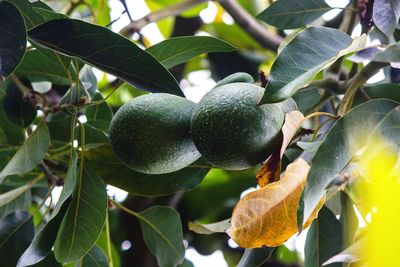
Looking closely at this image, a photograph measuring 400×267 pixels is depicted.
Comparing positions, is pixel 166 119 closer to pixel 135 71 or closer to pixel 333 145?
pixel 135 71

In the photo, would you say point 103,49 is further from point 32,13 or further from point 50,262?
point 50,262

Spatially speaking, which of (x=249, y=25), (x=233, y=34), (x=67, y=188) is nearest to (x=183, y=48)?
(x=67, y=188)

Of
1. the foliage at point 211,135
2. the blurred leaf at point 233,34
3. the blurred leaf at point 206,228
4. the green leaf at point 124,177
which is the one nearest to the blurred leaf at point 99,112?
the foliage at point 211,135

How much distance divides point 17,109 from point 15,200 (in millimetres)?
149

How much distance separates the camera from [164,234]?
1.09 m

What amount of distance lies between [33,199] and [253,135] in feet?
2.43

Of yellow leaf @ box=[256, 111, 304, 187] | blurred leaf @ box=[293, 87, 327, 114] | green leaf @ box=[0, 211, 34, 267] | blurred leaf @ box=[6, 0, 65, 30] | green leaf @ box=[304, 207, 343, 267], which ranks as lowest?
green leaf @ box=[304, 207, 343, 267]

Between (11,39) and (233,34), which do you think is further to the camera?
(233,34)

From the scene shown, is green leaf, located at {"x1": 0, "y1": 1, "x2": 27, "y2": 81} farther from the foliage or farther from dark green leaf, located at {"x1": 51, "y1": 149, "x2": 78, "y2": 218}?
dark green leaf, located at {"x1": 51, "y1": 149, "x2": 78, "y2": 218}

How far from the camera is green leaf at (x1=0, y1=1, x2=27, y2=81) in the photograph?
77cm

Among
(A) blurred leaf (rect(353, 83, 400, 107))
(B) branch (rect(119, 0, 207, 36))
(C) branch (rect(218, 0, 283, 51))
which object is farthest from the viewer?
(C) branch (rect(218, 0, 283, 51))

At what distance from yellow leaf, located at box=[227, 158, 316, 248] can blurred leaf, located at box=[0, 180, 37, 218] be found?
1.61 ft

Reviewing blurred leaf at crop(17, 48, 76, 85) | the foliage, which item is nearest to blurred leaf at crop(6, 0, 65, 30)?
the foliage

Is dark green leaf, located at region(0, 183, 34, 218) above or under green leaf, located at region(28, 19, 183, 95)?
under
